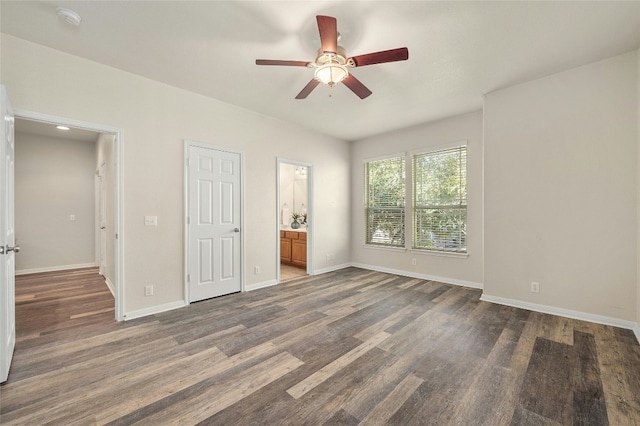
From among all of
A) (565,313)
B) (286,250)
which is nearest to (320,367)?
(565,313)

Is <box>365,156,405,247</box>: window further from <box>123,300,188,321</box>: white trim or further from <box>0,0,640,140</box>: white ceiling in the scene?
<box>123,300,188,321</box>: white trim

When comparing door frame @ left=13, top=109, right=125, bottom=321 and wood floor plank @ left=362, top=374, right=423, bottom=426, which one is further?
door frame @ left=13, top=109, right=125, bottom=321

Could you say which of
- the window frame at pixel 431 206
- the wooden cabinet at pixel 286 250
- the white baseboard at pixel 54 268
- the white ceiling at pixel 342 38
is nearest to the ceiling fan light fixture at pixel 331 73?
the white ceiling at pixel 342 38

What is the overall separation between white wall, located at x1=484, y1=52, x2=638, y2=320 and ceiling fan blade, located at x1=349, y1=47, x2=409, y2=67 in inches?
90.7

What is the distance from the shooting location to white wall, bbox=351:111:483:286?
14.3 ft

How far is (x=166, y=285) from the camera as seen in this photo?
3451 mm

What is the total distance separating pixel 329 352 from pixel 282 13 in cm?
291

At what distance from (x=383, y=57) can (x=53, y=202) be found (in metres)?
7.21

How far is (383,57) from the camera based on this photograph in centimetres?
220

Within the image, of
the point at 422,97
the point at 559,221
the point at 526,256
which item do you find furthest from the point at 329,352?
the point at 422,97

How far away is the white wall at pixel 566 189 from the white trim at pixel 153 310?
4217mm

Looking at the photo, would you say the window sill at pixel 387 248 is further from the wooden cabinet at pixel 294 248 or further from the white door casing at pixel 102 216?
the white door casing at pixel 102 216

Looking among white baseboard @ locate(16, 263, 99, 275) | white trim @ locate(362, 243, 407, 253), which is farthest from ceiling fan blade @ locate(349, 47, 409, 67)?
white baseboard @ locate(16, 263, 99, 275)

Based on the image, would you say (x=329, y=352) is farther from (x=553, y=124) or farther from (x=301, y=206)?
(x=301, y=206)
